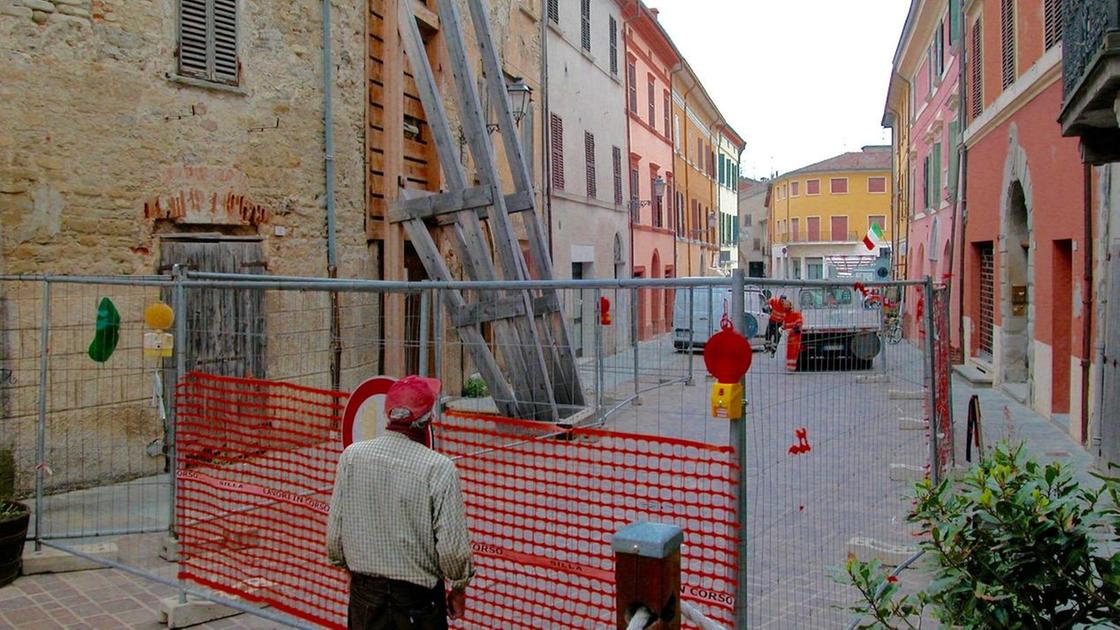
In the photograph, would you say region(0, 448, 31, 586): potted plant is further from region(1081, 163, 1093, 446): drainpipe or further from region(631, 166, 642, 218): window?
region(631, 166, 642, 218): window

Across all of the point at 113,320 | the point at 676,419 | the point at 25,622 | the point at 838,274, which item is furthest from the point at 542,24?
the point at 838,274

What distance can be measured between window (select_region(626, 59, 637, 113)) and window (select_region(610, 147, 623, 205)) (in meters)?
2.44

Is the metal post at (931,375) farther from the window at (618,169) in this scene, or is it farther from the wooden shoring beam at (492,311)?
the window at (618,169)

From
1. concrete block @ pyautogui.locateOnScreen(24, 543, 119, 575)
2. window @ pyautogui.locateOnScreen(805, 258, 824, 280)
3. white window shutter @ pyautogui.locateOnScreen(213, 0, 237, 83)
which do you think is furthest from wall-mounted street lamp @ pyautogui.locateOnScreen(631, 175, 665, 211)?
window @ pyautogui.locateOnScreen(805, 258, 824, 280)

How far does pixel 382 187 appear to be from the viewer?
1211cm

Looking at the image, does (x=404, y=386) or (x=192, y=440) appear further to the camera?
(x=192, y=440)

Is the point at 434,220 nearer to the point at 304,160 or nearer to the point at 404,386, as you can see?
the point at 304,160

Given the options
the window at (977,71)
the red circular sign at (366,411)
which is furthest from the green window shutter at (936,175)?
the red circular sign at (366,411)

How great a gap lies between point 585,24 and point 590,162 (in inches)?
131

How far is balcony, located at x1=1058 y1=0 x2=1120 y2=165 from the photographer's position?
21.1 ft

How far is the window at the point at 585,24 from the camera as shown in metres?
23.0

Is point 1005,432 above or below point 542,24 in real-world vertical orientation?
below

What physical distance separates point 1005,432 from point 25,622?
10.4m

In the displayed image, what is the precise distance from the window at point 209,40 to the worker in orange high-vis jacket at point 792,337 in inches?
264
